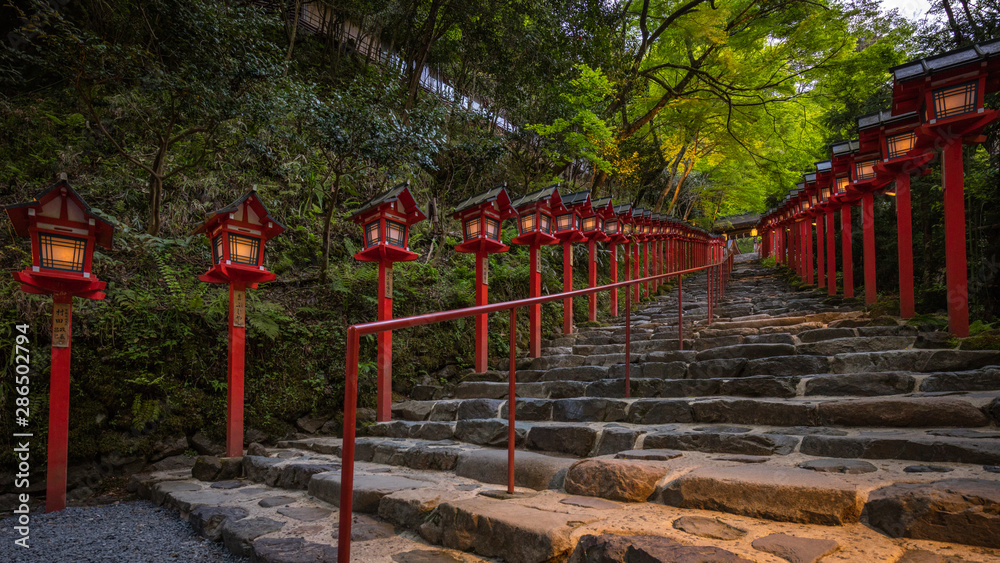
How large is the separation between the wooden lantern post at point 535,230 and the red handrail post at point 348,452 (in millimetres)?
4154

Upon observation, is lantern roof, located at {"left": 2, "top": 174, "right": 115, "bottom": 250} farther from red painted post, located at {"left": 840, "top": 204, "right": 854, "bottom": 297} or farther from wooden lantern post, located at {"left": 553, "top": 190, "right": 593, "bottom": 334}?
red painted post, located at {"left": 840, "top": 204, "right": 854, "bottom": 297}

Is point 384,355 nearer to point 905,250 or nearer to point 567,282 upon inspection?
point 567,282

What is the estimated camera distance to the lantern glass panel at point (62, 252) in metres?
3.65

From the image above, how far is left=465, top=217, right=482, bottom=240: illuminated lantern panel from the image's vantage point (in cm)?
556

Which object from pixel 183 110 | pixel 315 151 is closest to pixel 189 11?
pixel 183 110

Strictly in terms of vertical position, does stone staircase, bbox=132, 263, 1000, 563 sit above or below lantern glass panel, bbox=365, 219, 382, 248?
below

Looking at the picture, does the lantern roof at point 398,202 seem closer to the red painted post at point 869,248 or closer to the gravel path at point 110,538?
the gravel path at point 110,538

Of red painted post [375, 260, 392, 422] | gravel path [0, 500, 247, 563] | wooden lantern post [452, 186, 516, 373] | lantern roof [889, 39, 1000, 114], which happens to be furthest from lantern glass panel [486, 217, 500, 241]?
lantern roof [889, 39, 1000, 114]

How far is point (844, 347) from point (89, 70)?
7954 millimetres

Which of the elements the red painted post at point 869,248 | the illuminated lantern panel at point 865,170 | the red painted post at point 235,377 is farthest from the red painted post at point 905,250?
the red painted post at point 235,377

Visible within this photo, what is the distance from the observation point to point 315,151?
8.23m

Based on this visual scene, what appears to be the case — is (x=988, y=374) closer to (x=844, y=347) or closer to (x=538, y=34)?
(x=844, y=347)

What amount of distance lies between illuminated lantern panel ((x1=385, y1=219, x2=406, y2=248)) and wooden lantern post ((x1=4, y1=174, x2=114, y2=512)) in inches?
91.8

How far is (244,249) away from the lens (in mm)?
4379
